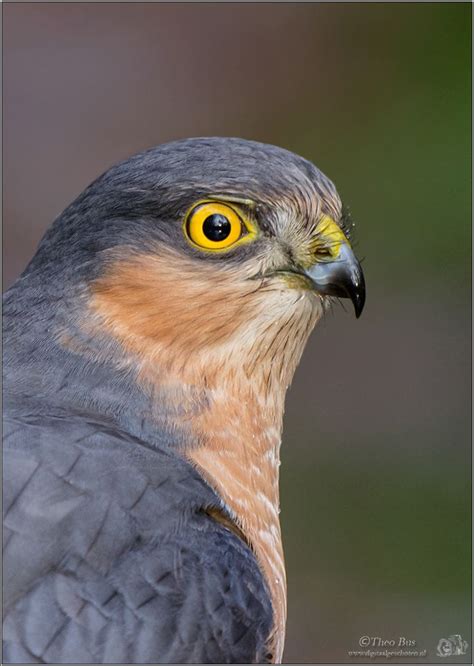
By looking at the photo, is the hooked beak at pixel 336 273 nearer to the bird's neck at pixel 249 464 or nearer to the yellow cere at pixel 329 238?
the yellow cere at pixel 329 238

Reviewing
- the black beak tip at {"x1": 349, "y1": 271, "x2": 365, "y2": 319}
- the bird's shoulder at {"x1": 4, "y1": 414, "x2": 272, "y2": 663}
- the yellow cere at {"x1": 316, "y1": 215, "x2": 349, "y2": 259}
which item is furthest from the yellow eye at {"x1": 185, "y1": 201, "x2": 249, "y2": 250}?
the bird's shoulder at {"x1": 4, "y1": 414, "x2": 272, "y2": 663}

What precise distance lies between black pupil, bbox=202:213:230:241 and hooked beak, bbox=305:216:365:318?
304 millimetres

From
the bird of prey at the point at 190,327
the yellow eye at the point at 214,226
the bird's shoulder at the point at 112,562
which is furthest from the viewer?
the yellow eye at the point at 214,226

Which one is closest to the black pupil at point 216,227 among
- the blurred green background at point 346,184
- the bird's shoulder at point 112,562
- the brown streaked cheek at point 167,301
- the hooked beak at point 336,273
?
the brown streaked cheek at point 167,301

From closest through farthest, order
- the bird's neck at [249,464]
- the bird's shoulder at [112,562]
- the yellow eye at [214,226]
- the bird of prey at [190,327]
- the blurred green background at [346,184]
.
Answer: the bird's shoulder at [112,562] → the bird of prey at [190,327] → the bird's neck at [249,464] → the yellow eye at [214,226] → the blurred green background at [346,184]

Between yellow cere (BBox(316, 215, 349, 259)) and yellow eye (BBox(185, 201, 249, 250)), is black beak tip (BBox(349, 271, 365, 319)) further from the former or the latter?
yellow eye (BBox(185, 201, 249, 250))

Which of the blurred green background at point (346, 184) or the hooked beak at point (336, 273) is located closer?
the hooked beak at point (336, 273)

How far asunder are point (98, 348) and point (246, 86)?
26.9ft

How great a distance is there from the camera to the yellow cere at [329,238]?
3844 millimetres

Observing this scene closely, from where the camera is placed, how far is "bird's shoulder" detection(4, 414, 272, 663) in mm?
2904

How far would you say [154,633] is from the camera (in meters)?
2.98

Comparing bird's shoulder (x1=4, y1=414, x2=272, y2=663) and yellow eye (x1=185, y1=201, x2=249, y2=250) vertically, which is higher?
yellow eye (x1=185, y1=201, x2=249, y2=250)

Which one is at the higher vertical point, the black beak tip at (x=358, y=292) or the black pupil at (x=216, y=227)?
the black pupil at (x=216, y=227)

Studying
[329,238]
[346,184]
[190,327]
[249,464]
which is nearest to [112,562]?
[249,464]
